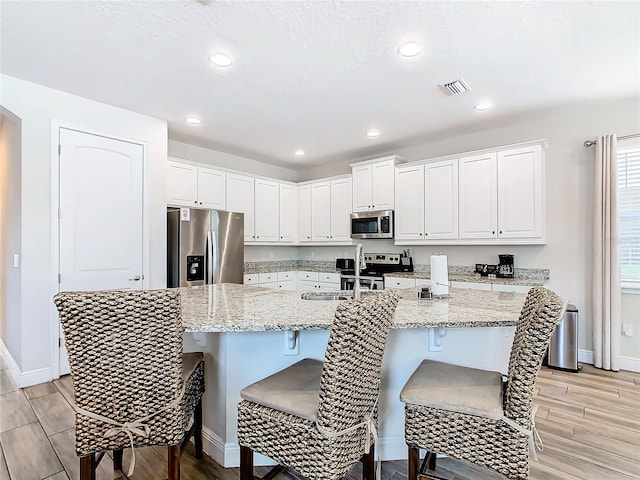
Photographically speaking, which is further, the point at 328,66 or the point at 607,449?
the point at 328,66

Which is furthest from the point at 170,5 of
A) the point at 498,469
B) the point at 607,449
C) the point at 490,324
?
the point at 607,449

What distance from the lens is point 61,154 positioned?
3088mm

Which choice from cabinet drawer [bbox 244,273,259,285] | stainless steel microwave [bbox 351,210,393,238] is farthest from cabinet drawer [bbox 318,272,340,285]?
cabinet drawer [bbox 244,273,259,285]

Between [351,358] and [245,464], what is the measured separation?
75 cm

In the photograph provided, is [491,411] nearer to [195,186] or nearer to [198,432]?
[198,432]

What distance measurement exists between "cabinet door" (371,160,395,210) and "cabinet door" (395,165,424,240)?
0.28 feet

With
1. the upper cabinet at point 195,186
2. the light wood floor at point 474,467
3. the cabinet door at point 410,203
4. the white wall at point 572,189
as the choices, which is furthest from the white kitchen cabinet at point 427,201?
the upper cabinet at point 195,186

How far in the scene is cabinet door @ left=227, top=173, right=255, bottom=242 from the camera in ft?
15.8

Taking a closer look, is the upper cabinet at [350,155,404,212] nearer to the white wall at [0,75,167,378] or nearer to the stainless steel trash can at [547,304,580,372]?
the stainless steel trash can at [547,304,580,372]

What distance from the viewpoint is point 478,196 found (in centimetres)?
398

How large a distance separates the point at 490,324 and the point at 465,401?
37cm

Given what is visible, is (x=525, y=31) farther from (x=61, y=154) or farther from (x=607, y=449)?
(x=61, y=154)

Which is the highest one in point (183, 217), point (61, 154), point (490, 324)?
point (61, 154)

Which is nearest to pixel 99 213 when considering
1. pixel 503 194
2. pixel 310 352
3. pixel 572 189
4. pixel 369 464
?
pixel 310 352
